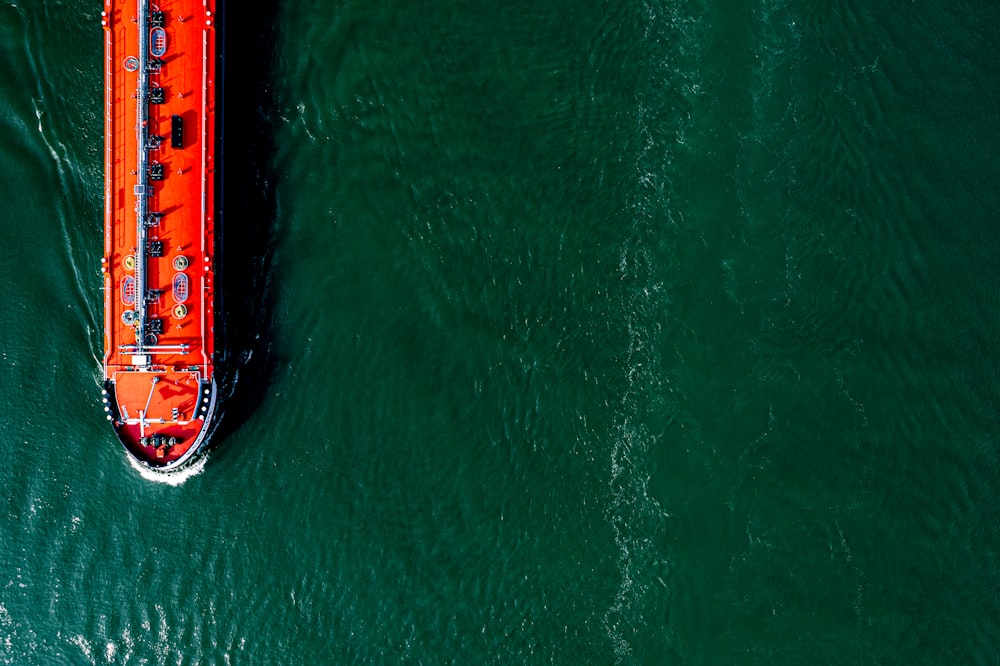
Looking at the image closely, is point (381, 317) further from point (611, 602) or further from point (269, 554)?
point (611, 602)

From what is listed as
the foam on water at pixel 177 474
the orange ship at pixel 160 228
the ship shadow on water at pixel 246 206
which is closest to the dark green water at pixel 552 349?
the ship shadow on water at pixel 246 206

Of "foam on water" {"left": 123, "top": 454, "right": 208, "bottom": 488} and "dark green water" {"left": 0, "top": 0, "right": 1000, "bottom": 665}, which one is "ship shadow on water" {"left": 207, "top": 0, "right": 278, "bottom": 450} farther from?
"foam on water" {"left": 123, "top": 454, "right": 208, "bottom": 488}

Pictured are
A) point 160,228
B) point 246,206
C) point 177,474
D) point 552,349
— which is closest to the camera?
point 160,228

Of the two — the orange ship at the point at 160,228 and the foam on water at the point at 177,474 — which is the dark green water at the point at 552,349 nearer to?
the foam on water at the point at 177,474

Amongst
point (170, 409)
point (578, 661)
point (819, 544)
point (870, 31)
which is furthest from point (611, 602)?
point (870, 31)

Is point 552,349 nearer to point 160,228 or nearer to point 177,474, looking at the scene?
point 177,474

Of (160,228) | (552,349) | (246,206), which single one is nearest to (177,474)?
(160,228)
